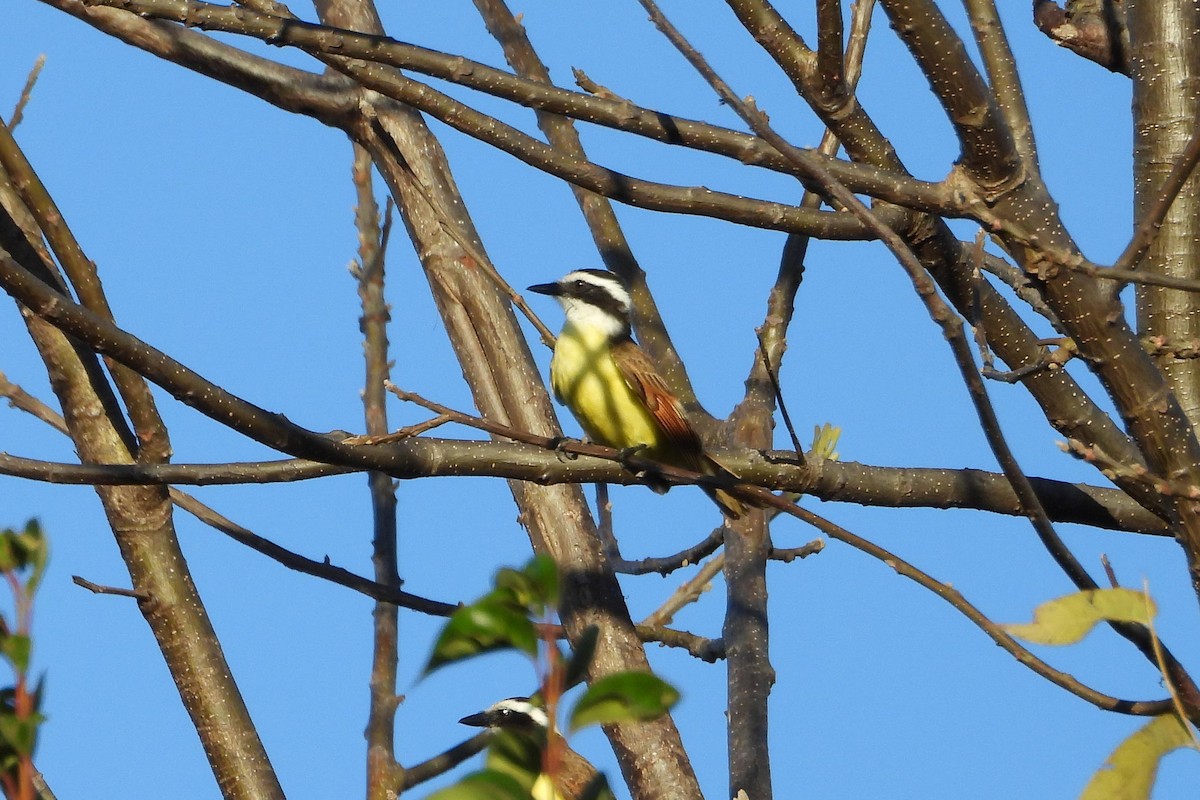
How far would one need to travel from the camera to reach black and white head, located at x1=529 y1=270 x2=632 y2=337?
6.82 meters

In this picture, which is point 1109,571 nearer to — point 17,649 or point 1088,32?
point 17,649

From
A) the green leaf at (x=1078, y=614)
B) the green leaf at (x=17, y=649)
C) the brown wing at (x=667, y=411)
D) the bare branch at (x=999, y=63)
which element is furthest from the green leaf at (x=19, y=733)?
the brown wing at (x=667, y=411)

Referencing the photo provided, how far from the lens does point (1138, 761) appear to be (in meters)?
1.85

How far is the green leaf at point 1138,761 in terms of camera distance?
1.81 meters

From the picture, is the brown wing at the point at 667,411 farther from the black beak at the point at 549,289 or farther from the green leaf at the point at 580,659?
the green leaf at the point at 580,659

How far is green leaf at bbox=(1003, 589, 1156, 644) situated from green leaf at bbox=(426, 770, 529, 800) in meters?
1.18

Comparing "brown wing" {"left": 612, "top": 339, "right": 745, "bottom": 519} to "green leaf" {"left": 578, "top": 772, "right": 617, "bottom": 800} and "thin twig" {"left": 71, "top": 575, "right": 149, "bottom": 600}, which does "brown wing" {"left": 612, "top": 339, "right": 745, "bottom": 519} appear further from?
"green leaf" {"left": 578, "top": 772, "right": 617, "bottom": 800}

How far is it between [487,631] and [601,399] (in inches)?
202

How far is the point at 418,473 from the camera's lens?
3008 mm

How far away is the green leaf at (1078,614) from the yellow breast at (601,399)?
410 cm

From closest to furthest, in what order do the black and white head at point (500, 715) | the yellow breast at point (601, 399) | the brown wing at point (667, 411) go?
the brown wing at point (667, 411), the yellow breast at point (601, 399), the black and white head at point (500, 715)

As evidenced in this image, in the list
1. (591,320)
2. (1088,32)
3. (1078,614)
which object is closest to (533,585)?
(1078,614)

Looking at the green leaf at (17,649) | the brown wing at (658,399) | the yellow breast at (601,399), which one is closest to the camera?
the green leaf at (17,649)

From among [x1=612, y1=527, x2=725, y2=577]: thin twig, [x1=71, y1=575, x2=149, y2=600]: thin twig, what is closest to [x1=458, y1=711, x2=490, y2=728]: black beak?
[x1=612, y1=527, x2=725, y2=577]: thin twig
